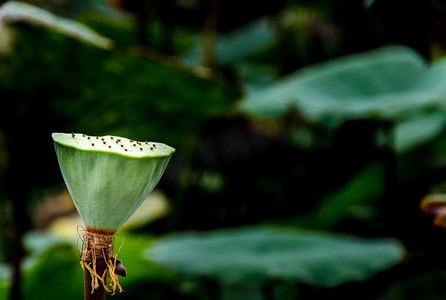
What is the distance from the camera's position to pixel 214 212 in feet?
5.37

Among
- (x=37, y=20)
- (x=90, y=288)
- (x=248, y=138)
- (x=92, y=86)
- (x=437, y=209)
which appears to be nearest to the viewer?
(x=90, y=288)

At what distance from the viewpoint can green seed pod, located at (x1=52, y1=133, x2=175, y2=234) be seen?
170 millimetres

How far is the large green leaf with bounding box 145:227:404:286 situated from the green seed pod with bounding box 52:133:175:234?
1.90 ft

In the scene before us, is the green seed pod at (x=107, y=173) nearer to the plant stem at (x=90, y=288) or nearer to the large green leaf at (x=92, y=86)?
the plant stem at (x=90, y=288)

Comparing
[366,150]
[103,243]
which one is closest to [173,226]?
[366,150]

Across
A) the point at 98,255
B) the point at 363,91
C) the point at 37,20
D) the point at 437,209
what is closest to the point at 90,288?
the point at 98,255

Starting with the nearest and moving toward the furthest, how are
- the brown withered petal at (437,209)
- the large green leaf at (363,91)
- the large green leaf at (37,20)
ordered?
1. the brown withered petal at (437,209)
2. the large green leaf at (37,20)
3. the large green leaf at (363,91)

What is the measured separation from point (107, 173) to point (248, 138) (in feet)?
5.08

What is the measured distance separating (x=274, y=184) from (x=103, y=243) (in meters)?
1.48

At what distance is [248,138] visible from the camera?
1715mm

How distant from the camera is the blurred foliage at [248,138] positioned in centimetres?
60

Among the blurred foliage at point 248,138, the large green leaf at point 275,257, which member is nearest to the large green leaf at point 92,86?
the blurred foliage at point 248,138

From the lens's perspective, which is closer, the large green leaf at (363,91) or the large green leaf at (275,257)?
the large green leaf at (275,257)

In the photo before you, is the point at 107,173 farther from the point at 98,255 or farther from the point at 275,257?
the point at 275,257
